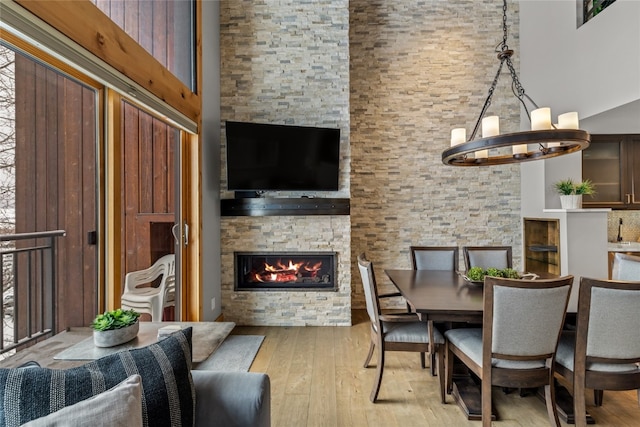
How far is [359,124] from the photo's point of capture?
4645mm

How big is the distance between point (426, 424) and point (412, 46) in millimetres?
4482

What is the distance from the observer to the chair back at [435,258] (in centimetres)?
345

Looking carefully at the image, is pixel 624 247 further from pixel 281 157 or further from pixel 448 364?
pixel 281 157

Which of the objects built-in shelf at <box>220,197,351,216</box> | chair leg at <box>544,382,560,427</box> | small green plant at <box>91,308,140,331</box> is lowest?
chair leg at <box>544,382,560,427</box>

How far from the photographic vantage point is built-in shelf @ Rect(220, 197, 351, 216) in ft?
12.8

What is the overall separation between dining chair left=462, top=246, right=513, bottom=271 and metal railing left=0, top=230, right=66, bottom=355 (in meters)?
3.28

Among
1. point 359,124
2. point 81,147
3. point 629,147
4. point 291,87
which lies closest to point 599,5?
point 629,147

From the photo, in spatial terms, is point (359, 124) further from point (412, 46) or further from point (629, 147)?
point (629, 147)

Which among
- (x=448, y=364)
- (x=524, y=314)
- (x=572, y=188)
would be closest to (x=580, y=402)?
(x=524, y=314)

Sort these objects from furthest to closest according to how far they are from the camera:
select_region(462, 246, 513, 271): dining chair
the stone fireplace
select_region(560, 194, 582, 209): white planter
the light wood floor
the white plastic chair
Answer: the stone fireplace, select_region(560, 194, 582, 209): white planter, select_region(462, 246, 513, 271): dining chair, the white plastic chair, the light wood floor

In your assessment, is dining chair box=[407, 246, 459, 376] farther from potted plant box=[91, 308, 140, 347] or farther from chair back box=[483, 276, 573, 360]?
potted plant box=[91, 308, 140, 347]

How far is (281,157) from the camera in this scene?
12.6ft

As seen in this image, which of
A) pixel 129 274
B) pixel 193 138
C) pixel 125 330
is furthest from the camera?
pixel 193 138

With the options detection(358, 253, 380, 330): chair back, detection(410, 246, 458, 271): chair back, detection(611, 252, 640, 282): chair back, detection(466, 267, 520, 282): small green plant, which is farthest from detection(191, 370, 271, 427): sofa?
detection(611, 252, 640, 282): chair back
